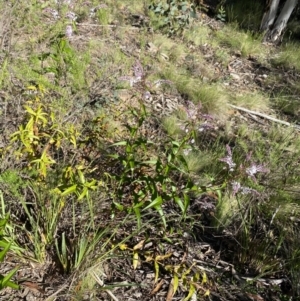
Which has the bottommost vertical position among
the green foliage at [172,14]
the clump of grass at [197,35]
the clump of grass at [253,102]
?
the clump of grass at [253,102]

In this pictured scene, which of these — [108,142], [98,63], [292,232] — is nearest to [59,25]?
[98,63]

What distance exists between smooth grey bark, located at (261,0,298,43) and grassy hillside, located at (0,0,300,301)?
0.71 meters

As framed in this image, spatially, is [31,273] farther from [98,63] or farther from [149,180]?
[98,63]

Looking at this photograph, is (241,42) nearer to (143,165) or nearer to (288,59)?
(288,59)

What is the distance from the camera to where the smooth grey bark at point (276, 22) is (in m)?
5.71

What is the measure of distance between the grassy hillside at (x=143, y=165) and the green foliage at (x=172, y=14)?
21 millimetres


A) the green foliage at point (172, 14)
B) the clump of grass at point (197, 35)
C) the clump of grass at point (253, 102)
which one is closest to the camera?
the clump of grass at point (253, 102)

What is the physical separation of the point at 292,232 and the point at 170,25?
11.4 feet

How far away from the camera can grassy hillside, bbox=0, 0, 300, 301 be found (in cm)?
193

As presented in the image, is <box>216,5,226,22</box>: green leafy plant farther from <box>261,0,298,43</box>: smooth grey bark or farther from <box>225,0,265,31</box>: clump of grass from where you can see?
<box>261,0,298,43</box>: smooth grey bark

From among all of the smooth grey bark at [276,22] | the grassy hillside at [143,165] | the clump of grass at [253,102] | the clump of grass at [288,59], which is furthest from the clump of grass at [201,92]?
the smooth grey bark at [276,22]

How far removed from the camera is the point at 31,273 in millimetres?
1994

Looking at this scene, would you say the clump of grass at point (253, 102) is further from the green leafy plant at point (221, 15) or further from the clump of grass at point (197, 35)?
the green leafy plant at point (221, 15)

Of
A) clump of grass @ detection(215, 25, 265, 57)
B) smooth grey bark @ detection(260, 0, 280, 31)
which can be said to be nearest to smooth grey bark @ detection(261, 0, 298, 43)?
smooth grey bark @ detection(260, 0, 280, 31)
